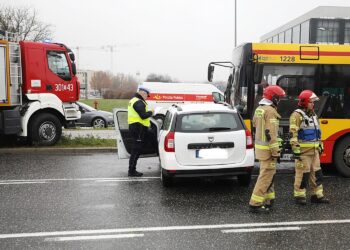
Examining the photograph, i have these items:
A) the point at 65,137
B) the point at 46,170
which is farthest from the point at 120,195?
the point at 65,137

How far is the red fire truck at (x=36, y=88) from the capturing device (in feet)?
38.6

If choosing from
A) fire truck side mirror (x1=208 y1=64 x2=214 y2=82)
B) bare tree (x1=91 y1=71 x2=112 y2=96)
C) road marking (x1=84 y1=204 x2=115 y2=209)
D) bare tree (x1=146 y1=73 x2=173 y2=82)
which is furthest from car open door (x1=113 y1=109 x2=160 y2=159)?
bare tree (x1=91 y1=71 x2=112 y2=96)

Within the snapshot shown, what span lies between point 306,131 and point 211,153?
60.6 inches

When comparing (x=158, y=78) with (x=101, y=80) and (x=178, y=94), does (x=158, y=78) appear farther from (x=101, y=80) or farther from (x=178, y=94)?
(x=178, y=94)

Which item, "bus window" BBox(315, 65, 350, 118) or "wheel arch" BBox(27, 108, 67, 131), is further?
"wheel arch" BBox(27, 108, 67, 131)

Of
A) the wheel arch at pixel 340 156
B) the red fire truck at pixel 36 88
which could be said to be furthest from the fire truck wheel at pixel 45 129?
the wheel arch at pixel 340 156

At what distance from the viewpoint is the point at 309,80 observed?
886 cm

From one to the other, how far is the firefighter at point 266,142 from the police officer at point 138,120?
291 cm

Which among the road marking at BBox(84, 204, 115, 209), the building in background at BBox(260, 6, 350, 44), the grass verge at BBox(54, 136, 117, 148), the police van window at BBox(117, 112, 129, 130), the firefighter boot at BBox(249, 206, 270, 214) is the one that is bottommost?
the road marking at BBox(84, 204, 115, 209)

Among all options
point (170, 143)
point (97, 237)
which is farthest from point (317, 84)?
point (97, 237)

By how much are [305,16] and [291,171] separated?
→ 48521mm

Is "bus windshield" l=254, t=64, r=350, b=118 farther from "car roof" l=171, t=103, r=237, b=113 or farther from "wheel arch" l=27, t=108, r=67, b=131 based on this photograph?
"wheel arch" l=27, t=108, r=67, b=131

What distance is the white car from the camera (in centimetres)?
721

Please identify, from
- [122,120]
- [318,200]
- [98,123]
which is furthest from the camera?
[98,123]
